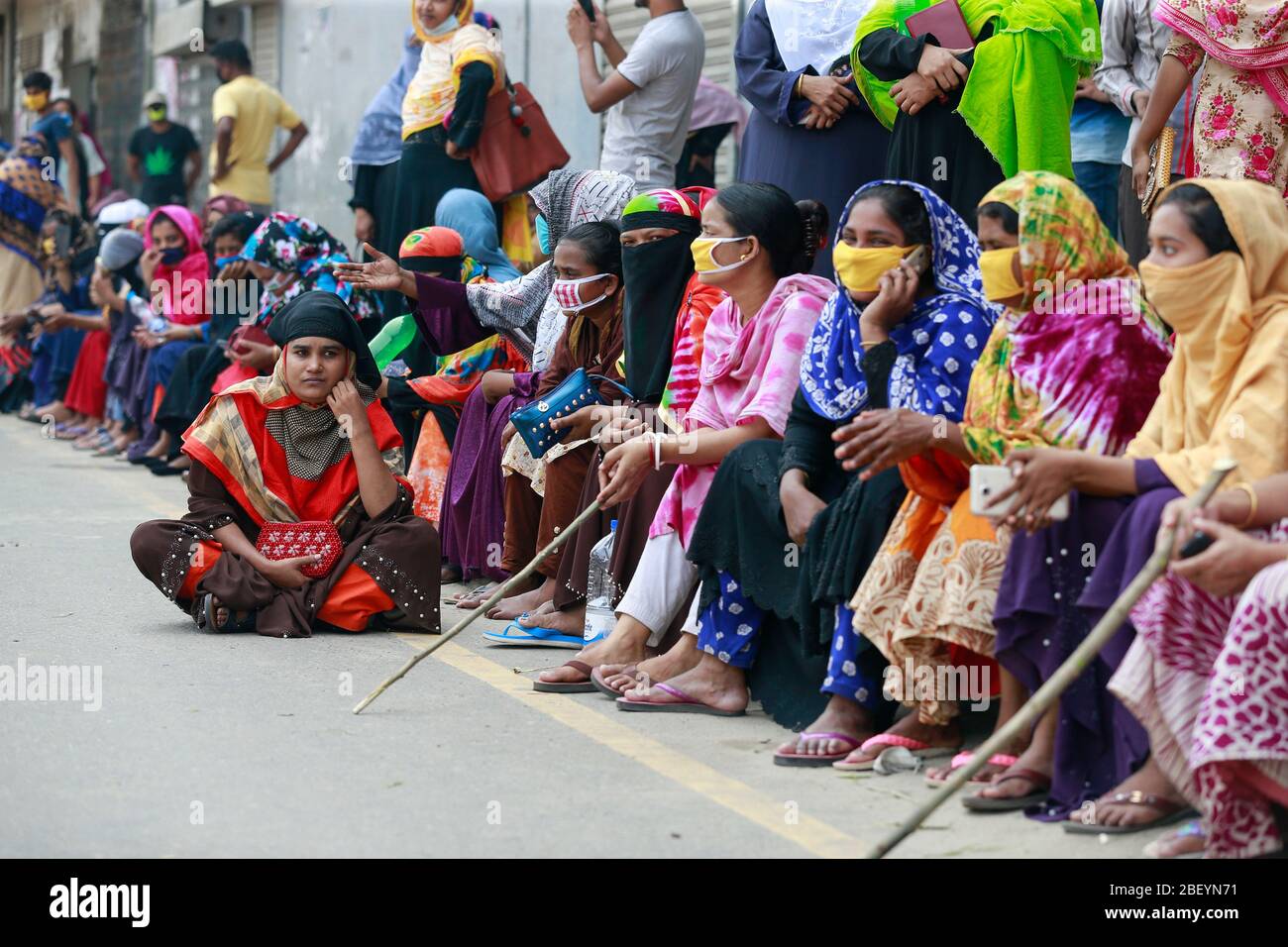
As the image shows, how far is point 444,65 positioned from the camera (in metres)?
9.82

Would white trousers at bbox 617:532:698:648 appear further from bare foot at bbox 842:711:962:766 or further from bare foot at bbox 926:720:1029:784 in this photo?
bare foot at bbox 926:720:1029:784

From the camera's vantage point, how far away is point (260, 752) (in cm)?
468

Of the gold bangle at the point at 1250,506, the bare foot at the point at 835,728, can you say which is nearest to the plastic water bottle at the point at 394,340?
the bare foot at the point at 835,728

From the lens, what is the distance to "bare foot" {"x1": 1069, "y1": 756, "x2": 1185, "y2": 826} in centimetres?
388

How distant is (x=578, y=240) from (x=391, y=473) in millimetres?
1048

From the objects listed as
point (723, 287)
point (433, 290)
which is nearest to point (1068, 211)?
point (723, 287)

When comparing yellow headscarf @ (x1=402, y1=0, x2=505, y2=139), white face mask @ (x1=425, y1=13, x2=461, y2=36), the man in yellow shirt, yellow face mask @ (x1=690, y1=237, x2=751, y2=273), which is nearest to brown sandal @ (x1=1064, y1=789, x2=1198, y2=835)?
yellow face mask @ (x1=690, y1=237, x2=751, y2=273)

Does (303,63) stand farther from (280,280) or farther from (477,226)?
(477,226)

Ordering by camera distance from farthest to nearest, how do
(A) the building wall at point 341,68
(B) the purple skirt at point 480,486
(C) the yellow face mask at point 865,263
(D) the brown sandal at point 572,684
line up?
(A) the building wall at point 341,68 → (B) the purple skirt at point 480,486 → (D) the brown sandal at point 572,684 → (C) the yellow face mask at point 865,263

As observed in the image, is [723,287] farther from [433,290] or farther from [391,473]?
[433,290]

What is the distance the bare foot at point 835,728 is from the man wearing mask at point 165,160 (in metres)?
12.3

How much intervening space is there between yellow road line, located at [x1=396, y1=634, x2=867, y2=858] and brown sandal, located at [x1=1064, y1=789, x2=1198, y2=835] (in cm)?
45

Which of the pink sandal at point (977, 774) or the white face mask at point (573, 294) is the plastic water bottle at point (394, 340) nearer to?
the white face mask at point (573, 294)

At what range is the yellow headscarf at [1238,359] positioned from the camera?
3855 mm
